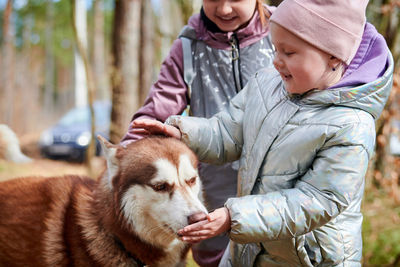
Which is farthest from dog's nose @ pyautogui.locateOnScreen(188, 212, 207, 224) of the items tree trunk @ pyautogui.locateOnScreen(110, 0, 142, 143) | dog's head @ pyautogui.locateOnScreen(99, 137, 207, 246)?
tree trunk @ pyautogui.locateOnScreen(110, 0, 142, 143)

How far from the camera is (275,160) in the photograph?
1.98 m

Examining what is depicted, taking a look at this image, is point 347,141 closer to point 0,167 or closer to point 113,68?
point 113,68

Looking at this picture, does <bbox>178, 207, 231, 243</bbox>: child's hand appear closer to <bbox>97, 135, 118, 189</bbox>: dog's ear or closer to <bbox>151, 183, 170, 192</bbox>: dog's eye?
<bbox>151, 183, 170, 192</bbox>: dog's eye

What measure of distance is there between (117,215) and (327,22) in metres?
1.57

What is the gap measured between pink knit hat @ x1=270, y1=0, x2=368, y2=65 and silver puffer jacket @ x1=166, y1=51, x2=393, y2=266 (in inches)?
8.5

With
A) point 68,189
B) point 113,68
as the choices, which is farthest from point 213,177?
point 113,68

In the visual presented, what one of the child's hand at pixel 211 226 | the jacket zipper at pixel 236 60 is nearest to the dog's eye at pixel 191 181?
the child's hand at pixel 211 226

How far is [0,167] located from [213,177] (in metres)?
8.98

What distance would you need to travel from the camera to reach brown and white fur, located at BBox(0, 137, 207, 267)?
236cm

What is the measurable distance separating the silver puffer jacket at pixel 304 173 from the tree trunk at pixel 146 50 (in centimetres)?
826

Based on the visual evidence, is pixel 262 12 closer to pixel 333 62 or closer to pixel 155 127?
pixel 333 62

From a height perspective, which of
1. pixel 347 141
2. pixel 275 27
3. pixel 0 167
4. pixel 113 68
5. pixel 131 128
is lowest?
pixel 0 167

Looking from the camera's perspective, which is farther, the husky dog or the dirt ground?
the dirt ground

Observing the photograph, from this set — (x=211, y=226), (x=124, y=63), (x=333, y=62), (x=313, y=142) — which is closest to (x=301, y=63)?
(x=333, y=62)
